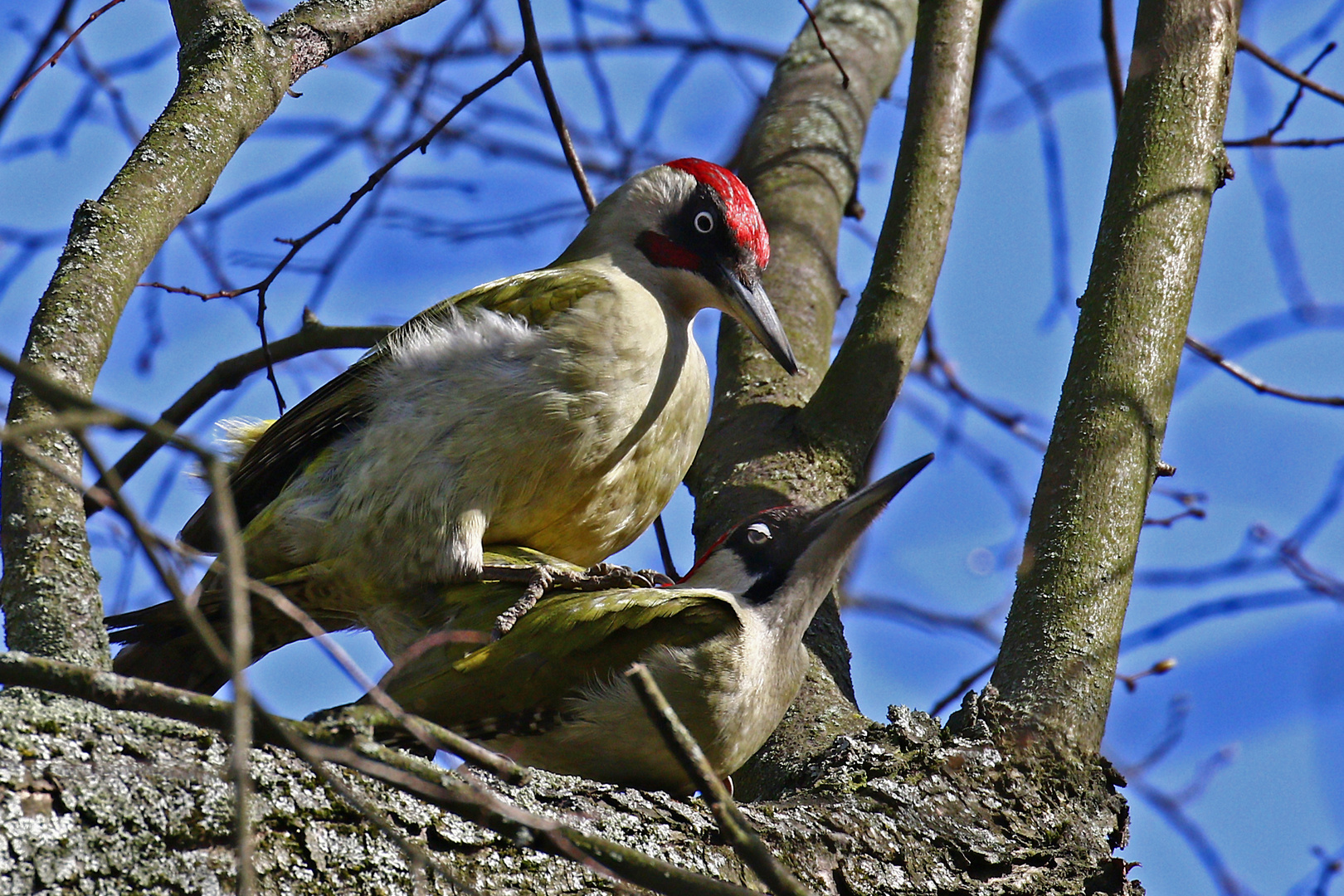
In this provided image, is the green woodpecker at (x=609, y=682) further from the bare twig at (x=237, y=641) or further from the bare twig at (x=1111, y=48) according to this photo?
the bare twig at (x=1111, y=48)

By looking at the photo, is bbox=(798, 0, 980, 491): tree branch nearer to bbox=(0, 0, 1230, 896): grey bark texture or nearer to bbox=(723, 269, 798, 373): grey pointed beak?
bbox=(0, 0, 1230, 896): grey bark texture

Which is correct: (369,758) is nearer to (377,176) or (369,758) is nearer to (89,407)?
(89,407)

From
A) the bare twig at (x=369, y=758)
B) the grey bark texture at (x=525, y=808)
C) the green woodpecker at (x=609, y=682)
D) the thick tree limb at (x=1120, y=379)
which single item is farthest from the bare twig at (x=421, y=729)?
the thick tree limb at (x=1120, y=379)

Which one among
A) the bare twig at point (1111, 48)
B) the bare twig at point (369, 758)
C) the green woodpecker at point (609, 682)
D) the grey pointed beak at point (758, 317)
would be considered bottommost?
the bare twig at point (369, 758)

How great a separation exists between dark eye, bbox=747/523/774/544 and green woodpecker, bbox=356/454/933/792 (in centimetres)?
37

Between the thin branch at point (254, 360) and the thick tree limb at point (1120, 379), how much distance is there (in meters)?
2.36

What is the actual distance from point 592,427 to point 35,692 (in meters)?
1.86

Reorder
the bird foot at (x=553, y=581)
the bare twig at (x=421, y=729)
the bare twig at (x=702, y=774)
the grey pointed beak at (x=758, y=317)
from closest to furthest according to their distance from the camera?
the bare twig at (x=702, y=774) → the bare twig at (x=421, y=729) → the bird foot at (x=553, y=581) → the grey pointed beak at (x=758, y=317)

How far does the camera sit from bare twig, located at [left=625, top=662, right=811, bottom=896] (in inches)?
54.8

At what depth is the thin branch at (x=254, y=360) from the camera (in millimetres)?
4398

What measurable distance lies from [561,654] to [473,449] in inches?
28.5

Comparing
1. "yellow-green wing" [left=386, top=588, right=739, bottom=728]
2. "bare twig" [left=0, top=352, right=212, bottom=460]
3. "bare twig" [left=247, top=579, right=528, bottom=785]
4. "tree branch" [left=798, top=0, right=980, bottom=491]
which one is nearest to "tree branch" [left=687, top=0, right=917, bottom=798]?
"tree branch" [left=798, top=0, right=980, bottom=491]

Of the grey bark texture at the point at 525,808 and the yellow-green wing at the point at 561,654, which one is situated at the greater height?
the yellow-green wing at the point at 561,654

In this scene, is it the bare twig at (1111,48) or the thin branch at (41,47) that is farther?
the bare twig at (1111,48)
